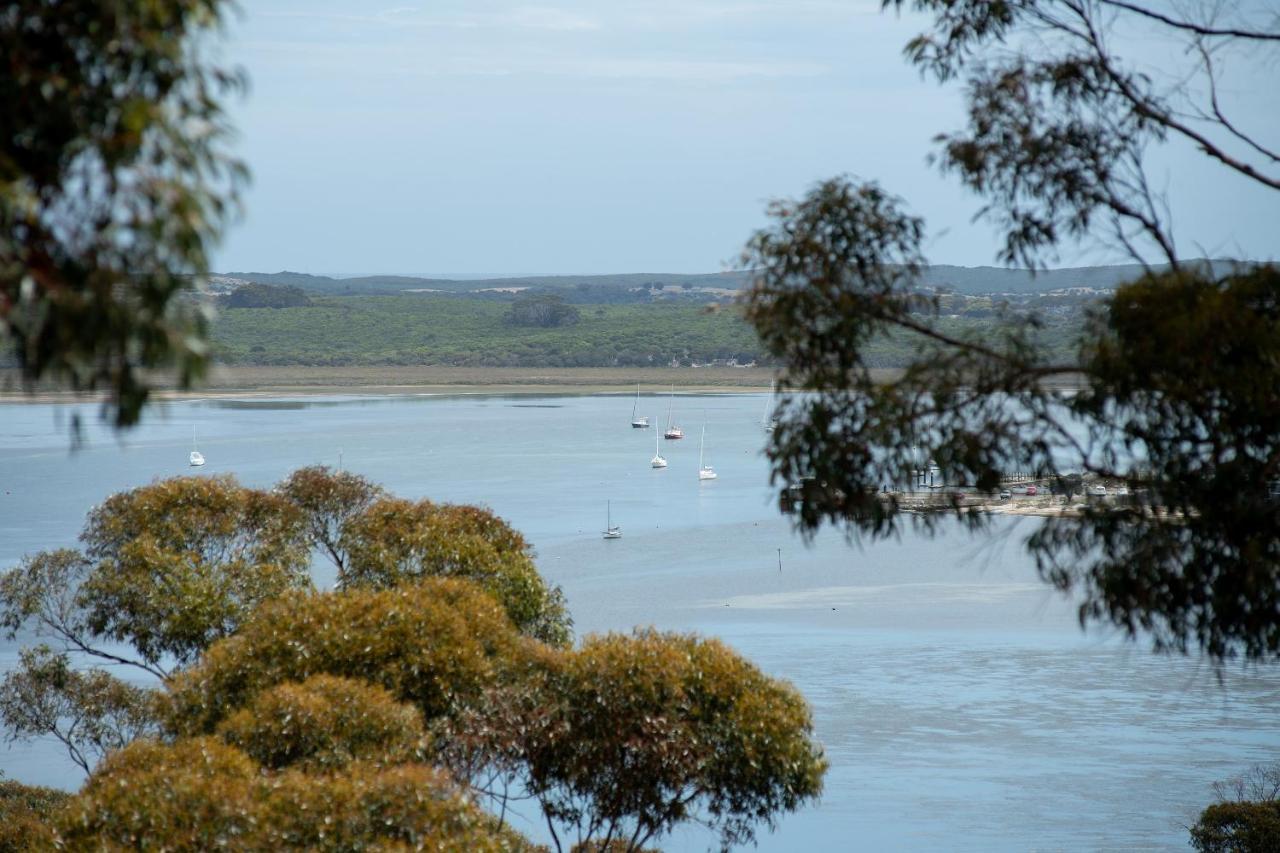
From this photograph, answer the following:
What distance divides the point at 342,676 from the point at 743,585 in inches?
1178

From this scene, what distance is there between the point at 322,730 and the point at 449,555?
4.55 m

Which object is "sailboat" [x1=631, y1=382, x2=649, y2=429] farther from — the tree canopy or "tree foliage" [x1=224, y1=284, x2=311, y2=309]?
the tree canopy

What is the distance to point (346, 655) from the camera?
10164 millimetres

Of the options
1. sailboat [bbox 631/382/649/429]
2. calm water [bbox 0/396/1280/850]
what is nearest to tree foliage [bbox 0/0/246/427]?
calm water [bbox 0/396/1280/850]

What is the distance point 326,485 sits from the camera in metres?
15.6

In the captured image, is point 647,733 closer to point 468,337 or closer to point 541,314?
point 468,337

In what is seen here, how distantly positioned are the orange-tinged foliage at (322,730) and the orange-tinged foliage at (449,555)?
13.1 feet

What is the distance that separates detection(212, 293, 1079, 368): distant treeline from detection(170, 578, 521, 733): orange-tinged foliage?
10027cm

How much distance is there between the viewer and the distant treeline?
11831cm

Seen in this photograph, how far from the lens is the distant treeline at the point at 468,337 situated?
118312mm

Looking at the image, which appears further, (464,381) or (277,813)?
(464,381)

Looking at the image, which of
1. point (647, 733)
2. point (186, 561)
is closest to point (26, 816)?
point (186, 561)

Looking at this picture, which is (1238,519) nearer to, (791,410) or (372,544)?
(791,410)

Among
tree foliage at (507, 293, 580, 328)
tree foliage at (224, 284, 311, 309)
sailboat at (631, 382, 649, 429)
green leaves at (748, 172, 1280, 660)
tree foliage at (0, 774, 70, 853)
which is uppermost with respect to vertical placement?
tree foliage at (224, 284, 311, 309)
